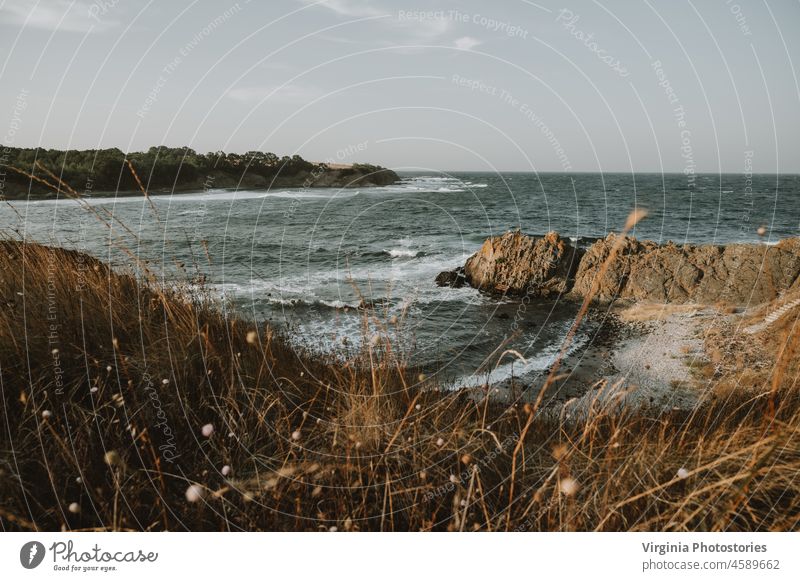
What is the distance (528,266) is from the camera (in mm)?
13695

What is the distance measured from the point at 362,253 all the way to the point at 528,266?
827 cm

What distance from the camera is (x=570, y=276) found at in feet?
44.6

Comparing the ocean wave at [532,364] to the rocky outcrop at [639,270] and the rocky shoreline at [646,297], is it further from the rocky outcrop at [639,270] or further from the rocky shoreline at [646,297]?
the rocky outcrop at [639,270]

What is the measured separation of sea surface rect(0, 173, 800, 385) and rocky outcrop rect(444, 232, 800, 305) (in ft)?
3.79

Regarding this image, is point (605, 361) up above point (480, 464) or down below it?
below

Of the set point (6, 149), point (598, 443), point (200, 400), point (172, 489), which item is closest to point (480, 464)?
point (598, 443)

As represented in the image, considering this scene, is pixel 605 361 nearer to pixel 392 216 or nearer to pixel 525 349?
pixel 525 349

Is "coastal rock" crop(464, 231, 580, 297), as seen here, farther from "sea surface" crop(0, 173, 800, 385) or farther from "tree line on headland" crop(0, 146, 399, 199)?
"tree line on headland" crop(0, 146, 399, 199)

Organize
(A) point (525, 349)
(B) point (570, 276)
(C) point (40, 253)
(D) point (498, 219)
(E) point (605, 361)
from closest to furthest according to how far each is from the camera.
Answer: (C) point (40, 253)
(E) point (605, 361)
(A) point (525, 349)
(B) point (570, 276)
(D) point (498, 219)

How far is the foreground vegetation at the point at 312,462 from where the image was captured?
5.78ft

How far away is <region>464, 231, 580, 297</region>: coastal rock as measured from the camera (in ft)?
44.3

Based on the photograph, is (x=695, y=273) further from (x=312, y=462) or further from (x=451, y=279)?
(x=312, y=462)

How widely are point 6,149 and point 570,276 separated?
1359 cm
